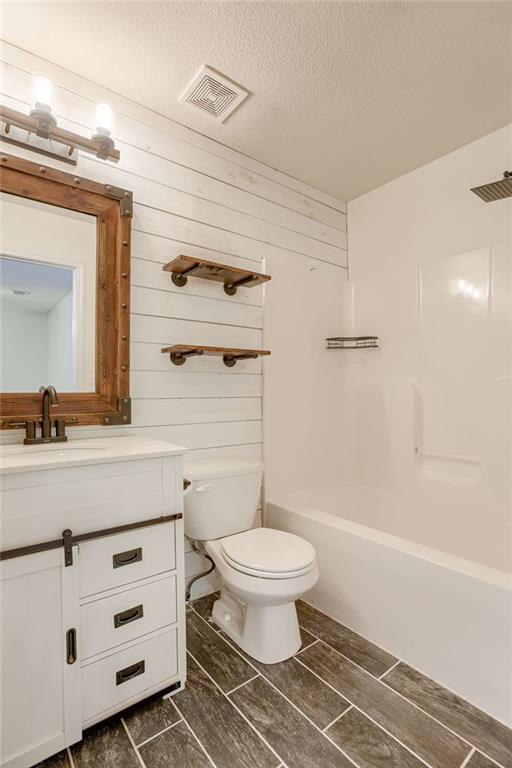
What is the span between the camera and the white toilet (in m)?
1.51

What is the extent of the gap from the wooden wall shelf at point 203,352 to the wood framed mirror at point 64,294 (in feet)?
0.76

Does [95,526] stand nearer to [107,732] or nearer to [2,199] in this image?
[107,732]

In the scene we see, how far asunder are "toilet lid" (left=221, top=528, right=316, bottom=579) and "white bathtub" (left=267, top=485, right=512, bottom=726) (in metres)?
0.29

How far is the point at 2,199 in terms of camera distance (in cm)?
152

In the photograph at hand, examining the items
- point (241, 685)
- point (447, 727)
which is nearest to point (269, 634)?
point (241, 685)

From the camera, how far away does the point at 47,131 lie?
140 centimetres

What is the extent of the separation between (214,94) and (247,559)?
2071mm

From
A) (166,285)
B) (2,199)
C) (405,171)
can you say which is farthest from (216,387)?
(405,171)

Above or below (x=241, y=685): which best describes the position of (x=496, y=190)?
above

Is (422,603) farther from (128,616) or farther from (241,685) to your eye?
(128,616)

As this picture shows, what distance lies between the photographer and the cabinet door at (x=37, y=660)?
3.55 ft

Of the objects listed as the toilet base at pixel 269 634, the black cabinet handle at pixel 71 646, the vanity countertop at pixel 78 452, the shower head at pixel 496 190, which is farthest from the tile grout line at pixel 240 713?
the shower head at pixel 496 190

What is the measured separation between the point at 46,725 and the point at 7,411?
1.02 m

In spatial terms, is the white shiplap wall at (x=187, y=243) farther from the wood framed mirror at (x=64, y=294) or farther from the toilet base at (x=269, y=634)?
the toilet base at (x=269, y=634)
